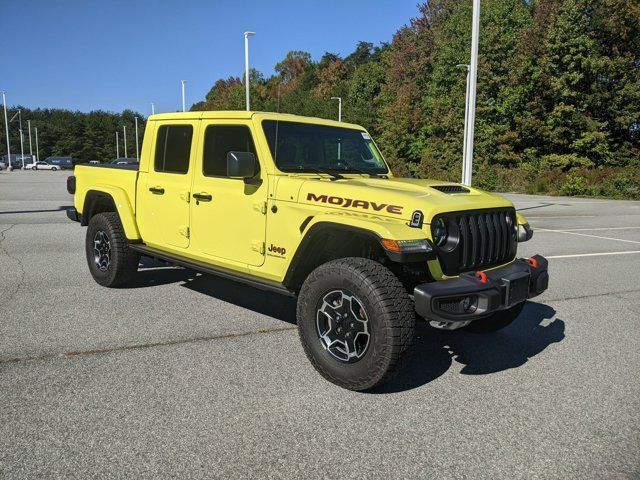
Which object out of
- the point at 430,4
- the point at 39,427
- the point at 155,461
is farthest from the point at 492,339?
the point at 430,4

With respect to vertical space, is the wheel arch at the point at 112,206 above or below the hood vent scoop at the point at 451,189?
below

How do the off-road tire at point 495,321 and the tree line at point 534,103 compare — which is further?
the tree line at point 534,103

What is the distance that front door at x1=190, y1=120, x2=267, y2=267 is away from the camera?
174 inches

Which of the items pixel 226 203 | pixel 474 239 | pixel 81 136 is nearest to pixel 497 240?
pixel 474 239

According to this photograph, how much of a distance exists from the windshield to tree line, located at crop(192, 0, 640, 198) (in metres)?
26.7

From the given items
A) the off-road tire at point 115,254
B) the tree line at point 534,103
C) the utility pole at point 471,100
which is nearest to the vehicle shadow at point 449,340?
the off-road tire at point 115,254

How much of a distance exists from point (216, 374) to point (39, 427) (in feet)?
3.94

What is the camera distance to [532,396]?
145 inches

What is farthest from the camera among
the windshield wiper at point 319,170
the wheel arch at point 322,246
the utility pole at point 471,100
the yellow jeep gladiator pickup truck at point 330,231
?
the utility pole at point 471,100

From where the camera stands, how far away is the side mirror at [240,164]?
4.14 metres

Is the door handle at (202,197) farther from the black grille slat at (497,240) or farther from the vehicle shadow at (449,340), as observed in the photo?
the black grille slat at (497,240)

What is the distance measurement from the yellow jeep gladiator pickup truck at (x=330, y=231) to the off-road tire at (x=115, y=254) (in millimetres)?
65

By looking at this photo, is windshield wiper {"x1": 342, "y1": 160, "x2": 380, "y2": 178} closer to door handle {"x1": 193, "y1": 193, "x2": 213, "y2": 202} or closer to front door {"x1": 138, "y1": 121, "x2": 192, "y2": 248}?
door handle {"x1": 193, "y1": 193, "x2": 213, "y2": 202}

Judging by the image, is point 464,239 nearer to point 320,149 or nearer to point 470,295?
point 470,295
